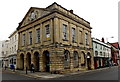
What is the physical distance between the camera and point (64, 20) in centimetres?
2333

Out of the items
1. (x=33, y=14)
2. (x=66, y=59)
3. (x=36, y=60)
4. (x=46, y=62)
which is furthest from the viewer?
(x=33, y=14)

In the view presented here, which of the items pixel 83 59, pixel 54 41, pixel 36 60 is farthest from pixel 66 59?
pixel 83 59

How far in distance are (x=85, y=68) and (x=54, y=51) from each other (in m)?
10.1

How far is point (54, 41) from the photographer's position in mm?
21062

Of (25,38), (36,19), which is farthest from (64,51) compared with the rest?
(25,38)

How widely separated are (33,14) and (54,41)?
8.83m

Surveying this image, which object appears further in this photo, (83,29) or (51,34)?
(83,29)

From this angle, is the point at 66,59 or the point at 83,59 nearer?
the point at 66,59

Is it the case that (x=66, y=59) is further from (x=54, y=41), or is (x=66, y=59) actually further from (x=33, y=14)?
(x=33, y=14)

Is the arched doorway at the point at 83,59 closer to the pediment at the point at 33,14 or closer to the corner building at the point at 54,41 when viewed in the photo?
the corner building at the point at 54,41

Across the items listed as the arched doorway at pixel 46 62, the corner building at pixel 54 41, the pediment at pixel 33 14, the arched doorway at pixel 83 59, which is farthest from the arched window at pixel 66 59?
the pediment at pixel 33 14

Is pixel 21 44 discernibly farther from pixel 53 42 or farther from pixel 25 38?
pixel 53 42

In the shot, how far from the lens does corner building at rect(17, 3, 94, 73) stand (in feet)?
69.9

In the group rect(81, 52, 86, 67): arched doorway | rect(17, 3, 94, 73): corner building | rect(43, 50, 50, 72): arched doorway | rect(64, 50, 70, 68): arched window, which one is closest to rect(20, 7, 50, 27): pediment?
rect(17, 3, 94, 73): corner building
